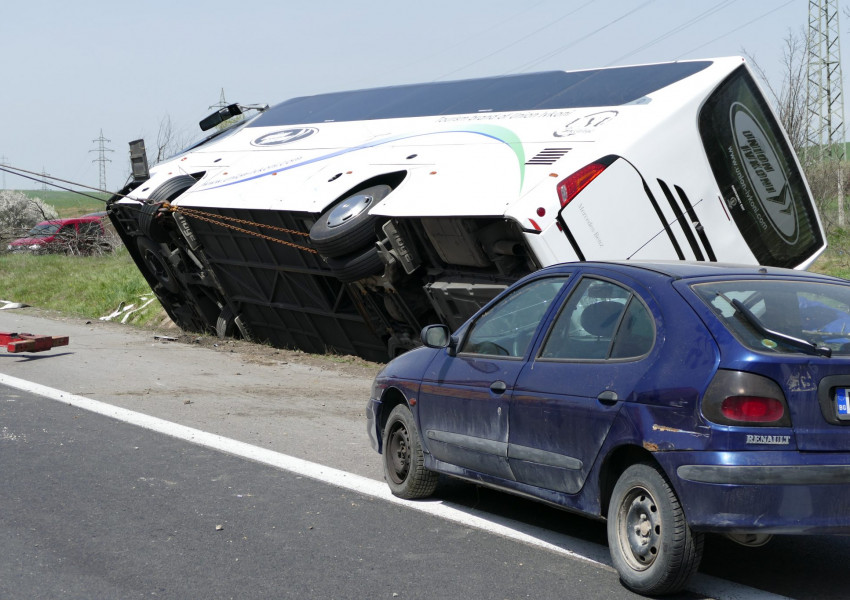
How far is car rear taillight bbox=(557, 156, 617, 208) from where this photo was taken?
9656mm

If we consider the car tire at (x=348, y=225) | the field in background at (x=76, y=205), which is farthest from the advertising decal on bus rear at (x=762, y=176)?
the field in background at (x=76, y=205)

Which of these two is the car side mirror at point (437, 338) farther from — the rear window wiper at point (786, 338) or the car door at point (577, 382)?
the rear window wiper at point (786, 338)

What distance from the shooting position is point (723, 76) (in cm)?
1099

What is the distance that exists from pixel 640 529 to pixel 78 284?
2320cm

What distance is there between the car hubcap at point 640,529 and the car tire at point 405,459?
1826mm

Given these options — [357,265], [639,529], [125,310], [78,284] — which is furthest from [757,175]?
[78,284]

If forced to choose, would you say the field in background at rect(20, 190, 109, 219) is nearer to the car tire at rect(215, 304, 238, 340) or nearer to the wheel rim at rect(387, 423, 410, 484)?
the car tire at rect(215, 304, 238, 340)

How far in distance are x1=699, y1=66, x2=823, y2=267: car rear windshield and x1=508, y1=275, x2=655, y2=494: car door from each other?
5.91m

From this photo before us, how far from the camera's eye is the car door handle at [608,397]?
15.6 feet

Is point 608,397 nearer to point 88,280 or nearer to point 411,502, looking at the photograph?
point 411,502

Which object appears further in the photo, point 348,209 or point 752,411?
point 348,209

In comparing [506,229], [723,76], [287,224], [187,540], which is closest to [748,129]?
[723,76]

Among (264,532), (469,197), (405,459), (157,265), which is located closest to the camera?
(264,532)

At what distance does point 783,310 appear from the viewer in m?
4.79
